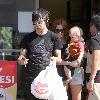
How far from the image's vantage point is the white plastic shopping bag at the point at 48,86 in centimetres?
526

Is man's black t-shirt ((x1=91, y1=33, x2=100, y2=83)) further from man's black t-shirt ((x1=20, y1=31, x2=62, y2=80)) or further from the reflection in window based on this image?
the reflection in window

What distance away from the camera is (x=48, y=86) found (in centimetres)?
525

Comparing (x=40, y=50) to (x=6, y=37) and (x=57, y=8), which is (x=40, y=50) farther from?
(x=57, y=8)

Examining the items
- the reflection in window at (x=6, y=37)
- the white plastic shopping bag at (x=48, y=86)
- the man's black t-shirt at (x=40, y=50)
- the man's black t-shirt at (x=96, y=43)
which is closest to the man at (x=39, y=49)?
the man's black t-shirt at (x=40, y=50)

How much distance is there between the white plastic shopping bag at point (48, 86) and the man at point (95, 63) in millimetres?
396

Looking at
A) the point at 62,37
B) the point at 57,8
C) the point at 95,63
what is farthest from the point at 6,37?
the point at 57,8

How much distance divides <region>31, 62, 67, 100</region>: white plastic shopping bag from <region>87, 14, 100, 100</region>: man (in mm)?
396

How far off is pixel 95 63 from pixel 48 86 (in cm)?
68

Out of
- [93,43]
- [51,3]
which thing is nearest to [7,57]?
[93,43]

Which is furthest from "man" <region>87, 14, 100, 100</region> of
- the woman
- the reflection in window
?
the reflection in window

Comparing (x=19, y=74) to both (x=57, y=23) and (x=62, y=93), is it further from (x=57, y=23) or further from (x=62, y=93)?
(x=62, y=93)

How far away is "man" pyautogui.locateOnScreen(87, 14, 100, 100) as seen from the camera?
5.32m

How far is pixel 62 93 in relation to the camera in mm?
5359

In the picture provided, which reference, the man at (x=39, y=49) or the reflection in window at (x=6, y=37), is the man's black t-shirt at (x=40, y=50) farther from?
the reflection in window at (x=6, y=37)
